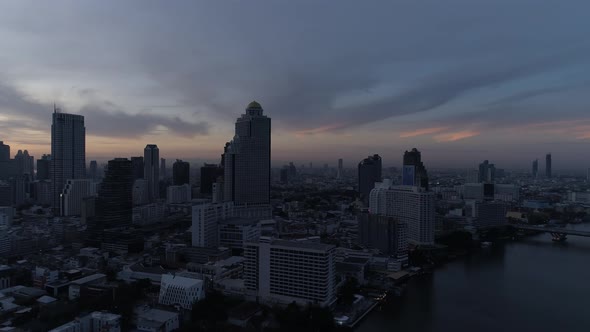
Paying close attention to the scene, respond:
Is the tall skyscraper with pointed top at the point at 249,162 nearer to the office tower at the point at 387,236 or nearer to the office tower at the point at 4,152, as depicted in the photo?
the office tower at the point at 387,236

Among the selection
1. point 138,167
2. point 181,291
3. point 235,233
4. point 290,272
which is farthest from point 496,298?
point 138,167

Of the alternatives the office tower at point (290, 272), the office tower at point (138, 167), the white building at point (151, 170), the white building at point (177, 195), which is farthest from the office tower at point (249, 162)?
the office tower at point (138, 167)

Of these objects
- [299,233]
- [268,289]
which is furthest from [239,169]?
[268,289]

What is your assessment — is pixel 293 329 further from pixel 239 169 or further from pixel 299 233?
pixel 239 169

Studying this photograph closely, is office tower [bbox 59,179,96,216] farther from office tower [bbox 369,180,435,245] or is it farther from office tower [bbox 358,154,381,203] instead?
office tower [bbox 358,154,381,203]

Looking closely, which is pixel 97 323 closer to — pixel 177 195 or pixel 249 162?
pixel 249 162

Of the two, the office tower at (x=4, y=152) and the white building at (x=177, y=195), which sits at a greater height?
the office tower at (x=4, y=152)
